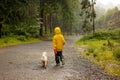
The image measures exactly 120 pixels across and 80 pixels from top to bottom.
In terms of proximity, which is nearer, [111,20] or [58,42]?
[58,42]

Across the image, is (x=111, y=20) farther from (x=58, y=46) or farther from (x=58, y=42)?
(x=58, y=46)

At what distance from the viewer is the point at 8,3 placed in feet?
103

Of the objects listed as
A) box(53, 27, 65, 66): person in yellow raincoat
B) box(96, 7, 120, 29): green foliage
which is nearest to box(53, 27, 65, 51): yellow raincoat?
box(53, 27, 65, 66): person in yellow raincoat

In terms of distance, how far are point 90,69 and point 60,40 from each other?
2363 mm

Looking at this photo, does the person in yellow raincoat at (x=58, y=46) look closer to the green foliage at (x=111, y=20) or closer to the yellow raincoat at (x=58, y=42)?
the yellow raincoat at (x=58, y=42)

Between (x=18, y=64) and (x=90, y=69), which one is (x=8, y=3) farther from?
(x=90, y=69)

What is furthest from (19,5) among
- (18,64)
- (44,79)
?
(44,79)

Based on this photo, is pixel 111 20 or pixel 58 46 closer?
pixel 58 46

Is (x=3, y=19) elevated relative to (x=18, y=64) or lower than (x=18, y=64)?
elevated

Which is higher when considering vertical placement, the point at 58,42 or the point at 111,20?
the point at 111,20

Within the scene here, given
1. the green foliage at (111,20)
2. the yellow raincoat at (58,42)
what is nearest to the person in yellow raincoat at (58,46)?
the yellow raincoat at (58,42)

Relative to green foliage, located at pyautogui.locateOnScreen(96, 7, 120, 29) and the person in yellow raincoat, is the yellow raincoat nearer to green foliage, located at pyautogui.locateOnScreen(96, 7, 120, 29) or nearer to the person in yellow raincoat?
the person in yellow raincoat

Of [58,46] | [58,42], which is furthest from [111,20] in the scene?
[58,46]

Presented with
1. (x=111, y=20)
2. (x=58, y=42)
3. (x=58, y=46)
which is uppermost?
(x=111, y=20)
